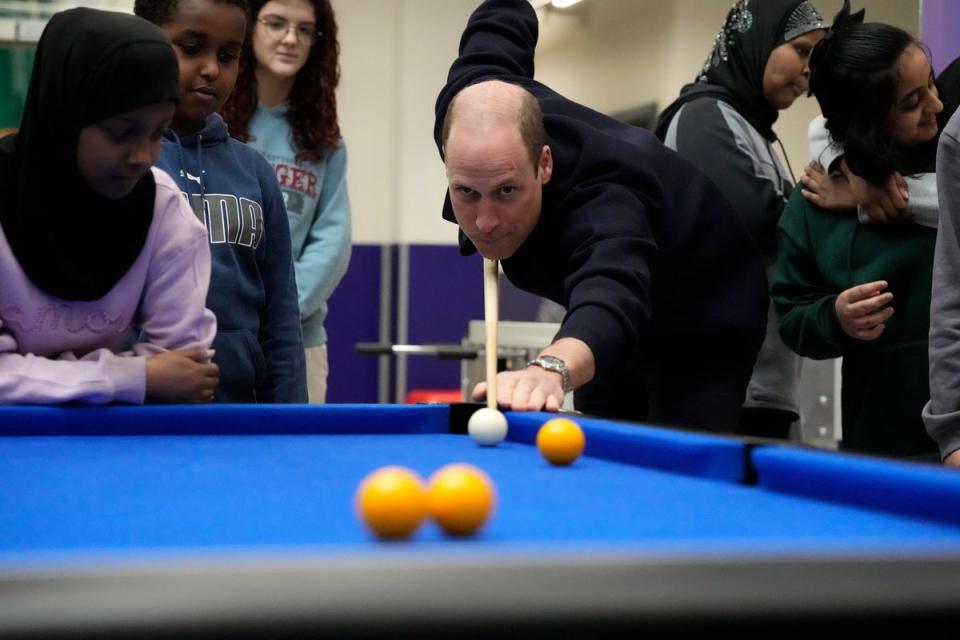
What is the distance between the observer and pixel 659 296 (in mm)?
2346

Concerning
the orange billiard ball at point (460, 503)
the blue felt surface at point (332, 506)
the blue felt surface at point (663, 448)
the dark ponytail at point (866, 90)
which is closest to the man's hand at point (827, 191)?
the dark ponytail at point (866, 90)

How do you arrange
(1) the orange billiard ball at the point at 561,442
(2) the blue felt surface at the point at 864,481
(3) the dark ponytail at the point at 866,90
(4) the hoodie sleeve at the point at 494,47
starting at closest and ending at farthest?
(2) the blue felt surface at the point at 864,481, (1) the orange billiard ball at the point at 561,442, (3) the dark ponytail at the point at 866,90, (4) the hoodie sleeve at the point at 494,47

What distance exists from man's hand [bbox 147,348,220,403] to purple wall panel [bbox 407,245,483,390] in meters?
4.79

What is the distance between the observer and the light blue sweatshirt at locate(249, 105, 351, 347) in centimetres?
309

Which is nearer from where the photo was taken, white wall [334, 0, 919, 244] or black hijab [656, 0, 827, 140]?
black hijab [656, 0, 827, 140]

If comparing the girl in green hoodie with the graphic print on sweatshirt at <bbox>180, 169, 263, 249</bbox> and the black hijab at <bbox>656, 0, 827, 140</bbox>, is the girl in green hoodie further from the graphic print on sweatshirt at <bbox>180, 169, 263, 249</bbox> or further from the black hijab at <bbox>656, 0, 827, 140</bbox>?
the graphic print on sweatshirt at <bbox>180, 169, 263, 249</bbox>

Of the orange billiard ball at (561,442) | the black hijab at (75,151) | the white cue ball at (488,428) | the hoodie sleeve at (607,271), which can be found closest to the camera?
the orange billiard ball at (561,442)

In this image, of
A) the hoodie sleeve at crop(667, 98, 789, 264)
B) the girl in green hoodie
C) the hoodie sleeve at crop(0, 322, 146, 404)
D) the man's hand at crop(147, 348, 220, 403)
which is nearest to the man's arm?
the man's hand at crop(147, 348, 220, 403)

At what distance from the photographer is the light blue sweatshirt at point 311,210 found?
3090mm

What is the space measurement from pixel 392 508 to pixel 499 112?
1.30 m

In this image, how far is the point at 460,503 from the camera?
2.85ft

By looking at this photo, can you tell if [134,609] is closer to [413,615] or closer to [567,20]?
[413,615]

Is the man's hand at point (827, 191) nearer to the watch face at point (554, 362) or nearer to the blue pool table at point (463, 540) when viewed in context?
the watch face at point (554, 362)

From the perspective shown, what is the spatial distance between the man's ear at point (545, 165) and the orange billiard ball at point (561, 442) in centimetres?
79
